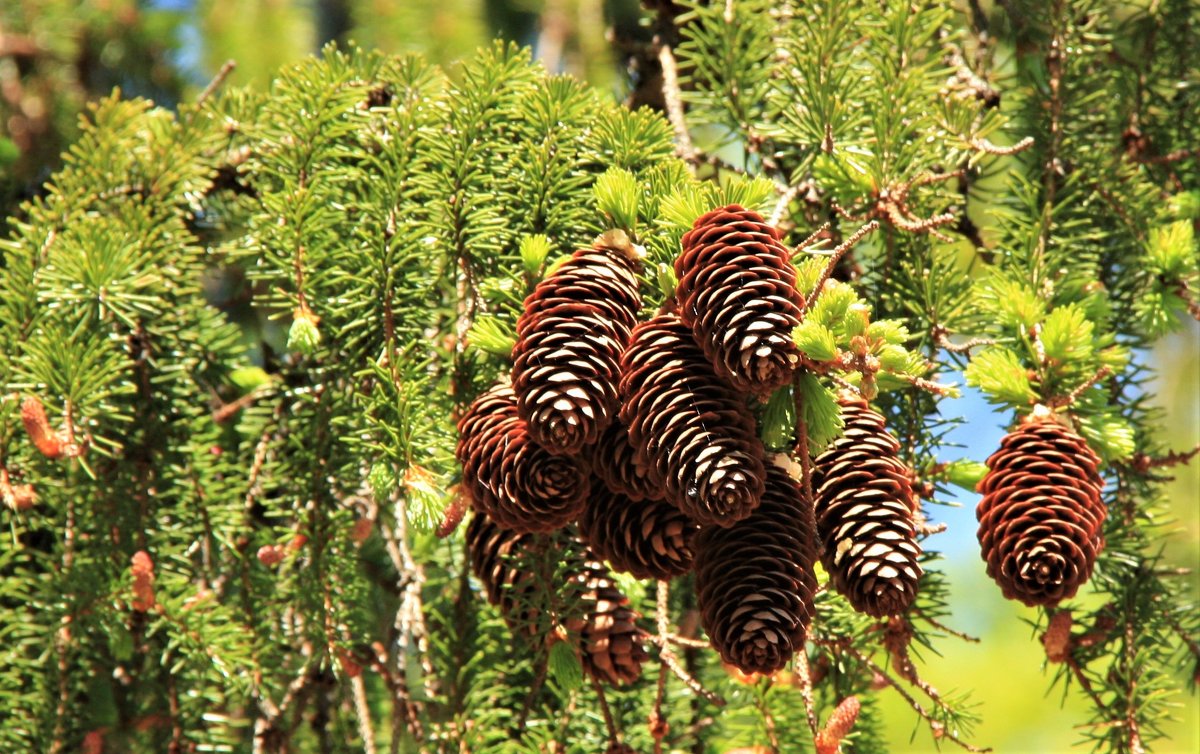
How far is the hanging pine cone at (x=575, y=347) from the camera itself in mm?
794

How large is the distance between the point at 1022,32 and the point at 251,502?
3.48 ft

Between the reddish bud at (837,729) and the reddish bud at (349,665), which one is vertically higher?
the reddish bud at (349,665)

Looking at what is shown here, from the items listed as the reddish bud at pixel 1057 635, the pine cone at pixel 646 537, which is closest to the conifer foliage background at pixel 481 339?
the reddish bud at pixel 1057 635

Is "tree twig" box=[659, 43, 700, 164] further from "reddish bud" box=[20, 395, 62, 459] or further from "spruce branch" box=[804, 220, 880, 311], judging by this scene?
"reddish bud" box=[20, 395, 62, 459]

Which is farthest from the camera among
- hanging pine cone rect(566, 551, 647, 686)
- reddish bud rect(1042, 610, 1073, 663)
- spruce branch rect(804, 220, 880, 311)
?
reddish bud rect(1042, 610, 1073, 663)

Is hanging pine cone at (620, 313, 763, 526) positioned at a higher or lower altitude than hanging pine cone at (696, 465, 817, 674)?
higher

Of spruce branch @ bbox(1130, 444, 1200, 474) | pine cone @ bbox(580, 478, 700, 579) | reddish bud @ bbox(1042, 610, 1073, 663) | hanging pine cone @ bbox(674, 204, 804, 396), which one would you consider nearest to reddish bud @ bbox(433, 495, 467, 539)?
pine cone @ bbox(580, 478, 700, 579)

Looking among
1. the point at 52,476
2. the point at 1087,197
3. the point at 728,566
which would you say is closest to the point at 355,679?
the point at 52,476

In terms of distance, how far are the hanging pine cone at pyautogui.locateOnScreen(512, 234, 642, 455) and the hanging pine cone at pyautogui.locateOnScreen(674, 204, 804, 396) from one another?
7cm

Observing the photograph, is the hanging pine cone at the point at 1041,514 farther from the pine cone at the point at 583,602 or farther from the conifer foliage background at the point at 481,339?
the pine cone at the point at 583,602

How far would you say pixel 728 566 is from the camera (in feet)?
2.66

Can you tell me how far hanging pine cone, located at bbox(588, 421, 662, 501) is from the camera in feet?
2.68

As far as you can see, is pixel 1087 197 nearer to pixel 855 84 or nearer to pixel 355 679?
pixel 855 84

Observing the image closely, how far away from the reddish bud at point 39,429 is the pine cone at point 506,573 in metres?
0.40
